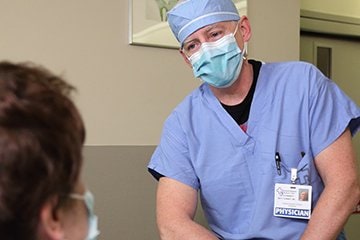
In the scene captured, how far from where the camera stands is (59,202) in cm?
73

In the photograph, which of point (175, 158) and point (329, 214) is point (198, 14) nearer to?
point (175, 158)

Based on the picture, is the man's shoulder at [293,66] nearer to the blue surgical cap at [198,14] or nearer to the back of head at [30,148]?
the blue surgical cap at [198,14]

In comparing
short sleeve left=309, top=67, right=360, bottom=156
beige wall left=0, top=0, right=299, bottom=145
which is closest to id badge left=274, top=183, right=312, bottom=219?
short sleeve left=309, top=67, right=360, bottom=156

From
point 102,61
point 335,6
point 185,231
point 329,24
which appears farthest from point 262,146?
point 335,6

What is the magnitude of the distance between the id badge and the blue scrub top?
0.02 m

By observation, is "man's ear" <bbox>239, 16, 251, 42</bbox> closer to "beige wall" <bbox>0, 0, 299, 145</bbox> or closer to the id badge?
the id badge

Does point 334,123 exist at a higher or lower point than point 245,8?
lower

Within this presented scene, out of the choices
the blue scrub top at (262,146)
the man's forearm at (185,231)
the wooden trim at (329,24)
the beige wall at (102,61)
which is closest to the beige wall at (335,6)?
the wooden trim at (329,24)

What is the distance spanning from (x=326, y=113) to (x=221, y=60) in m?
0.32

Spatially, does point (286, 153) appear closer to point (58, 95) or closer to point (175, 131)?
point (175, 131)

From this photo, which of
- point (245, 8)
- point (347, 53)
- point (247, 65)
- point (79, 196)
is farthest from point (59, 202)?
point (347, 53)

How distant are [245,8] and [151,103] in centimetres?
63

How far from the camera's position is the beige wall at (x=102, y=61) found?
2.00 metres

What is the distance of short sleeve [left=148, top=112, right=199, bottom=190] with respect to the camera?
5.28 feet
